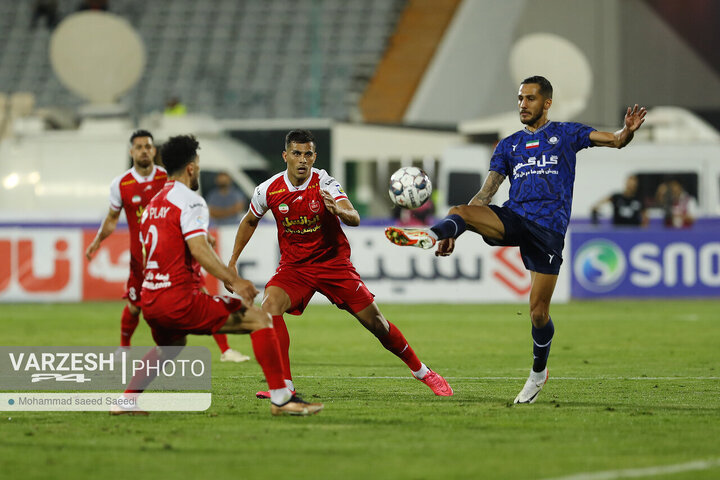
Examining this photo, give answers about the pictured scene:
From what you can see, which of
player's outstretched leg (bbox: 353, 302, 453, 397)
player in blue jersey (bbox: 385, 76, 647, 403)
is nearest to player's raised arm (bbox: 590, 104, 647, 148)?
player in blue jersey (bbox: 385, 76, 647, 403)

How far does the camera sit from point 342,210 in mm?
8641

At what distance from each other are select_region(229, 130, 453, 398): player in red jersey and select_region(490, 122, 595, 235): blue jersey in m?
1.36

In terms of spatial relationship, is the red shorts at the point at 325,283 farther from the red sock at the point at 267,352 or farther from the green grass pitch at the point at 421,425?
the red sock at the point at 267,352

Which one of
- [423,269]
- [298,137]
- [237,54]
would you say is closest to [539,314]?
[298,137]

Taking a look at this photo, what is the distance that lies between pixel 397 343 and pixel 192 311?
7.36 ft

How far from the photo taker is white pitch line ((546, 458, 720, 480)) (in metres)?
6.17

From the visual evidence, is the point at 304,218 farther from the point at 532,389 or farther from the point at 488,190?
the point at 532,389

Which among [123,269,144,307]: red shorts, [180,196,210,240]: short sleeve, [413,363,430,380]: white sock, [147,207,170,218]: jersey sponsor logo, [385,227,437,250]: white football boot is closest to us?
[180,196,210,240]: short sleeve

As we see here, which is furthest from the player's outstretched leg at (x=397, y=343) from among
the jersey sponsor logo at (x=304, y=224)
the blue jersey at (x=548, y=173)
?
the blue jersey at (x=548, y=173)

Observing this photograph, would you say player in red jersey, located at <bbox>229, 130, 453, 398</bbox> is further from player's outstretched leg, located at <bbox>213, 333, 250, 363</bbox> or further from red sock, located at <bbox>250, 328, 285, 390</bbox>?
player's outstretched leg, located at <bbox>213, 333, 250, 363</bbox>

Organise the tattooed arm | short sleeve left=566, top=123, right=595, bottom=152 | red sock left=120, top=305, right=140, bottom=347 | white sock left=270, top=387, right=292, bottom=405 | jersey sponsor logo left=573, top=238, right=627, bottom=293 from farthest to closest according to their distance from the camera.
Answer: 1. jersey sponsor logo left=573, top=238, right=627, bottom=293
2. red sock left=120, top=305, right=140, bottom=347
3. the tattooed arm
4. short sleeve left=566, top=123, right=595, bottom=152
5. white sock left=270, top=387, right=292, bottom=405

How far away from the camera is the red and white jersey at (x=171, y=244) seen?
780 cm

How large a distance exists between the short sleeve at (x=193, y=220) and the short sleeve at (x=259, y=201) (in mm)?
1620

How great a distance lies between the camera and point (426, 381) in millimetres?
9555
